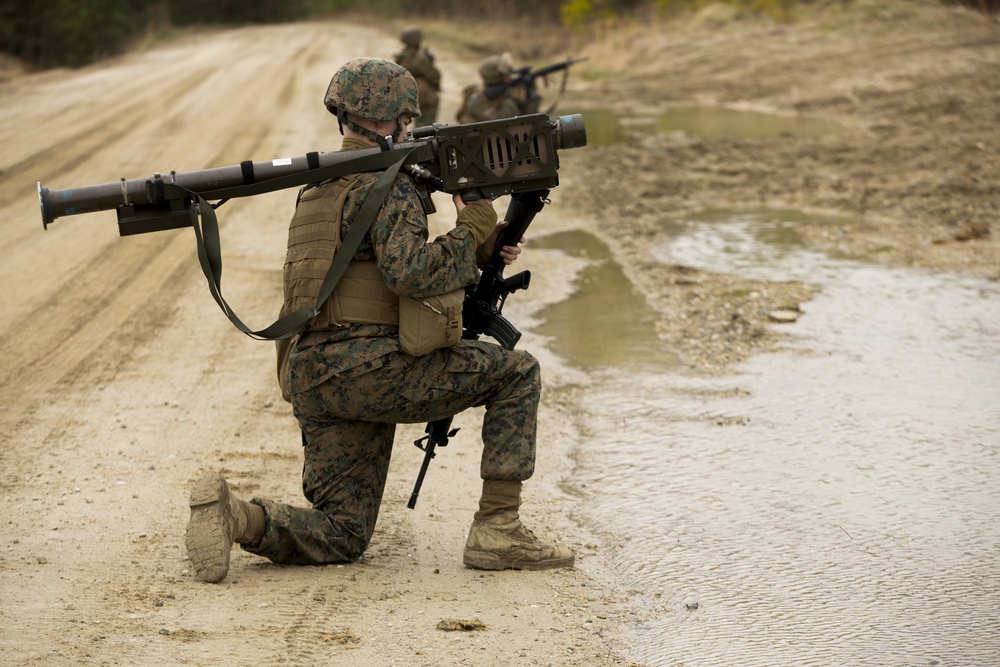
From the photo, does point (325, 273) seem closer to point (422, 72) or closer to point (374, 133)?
point (374, 133)

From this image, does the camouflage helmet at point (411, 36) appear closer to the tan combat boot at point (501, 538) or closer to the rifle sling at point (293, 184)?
the rifle sling at point (293, 184)

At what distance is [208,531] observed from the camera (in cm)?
375

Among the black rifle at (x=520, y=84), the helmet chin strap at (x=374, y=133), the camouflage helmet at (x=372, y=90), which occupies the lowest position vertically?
the black rifle at (x=520, y=84)

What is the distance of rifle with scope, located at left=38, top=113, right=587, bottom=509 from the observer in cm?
377

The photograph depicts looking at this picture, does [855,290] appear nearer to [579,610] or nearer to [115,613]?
[579,610]

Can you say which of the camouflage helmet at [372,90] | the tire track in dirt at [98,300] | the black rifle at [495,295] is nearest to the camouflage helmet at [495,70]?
the tire track in dirt at [98,300]

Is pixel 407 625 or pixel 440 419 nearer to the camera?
pixel 407 625

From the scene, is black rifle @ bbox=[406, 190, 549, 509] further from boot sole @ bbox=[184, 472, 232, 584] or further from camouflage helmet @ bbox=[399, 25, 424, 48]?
camouflage helmet @ bbox=[399, 25, 424, 48]

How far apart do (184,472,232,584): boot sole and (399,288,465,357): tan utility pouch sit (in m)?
0.83

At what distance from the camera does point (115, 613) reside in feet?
11.5

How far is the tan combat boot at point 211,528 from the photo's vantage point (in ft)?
12.3

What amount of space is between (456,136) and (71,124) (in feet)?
44.3

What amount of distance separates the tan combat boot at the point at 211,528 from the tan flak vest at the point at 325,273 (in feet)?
2.20

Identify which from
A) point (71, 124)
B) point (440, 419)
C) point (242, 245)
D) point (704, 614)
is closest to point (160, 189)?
point (440, 419)
